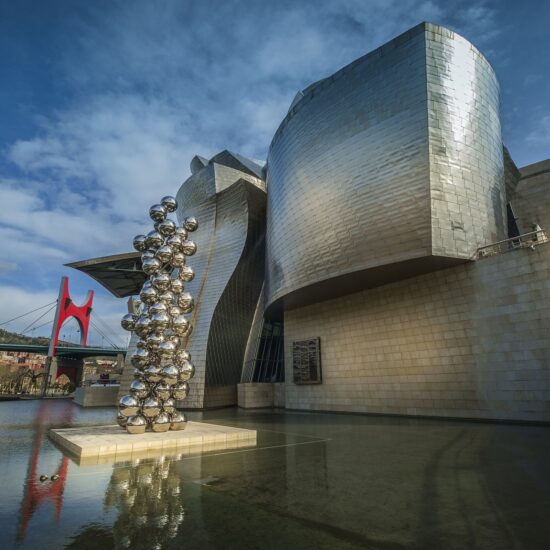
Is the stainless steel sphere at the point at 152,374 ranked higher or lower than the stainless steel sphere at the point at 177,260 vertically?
lower

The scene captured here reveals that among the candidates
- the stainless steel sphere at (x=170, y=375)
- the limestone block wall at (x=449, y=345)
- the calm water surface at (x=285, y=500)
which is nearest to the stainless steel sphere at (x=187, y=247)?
the stainless steel sphere at (x=170, y=375)

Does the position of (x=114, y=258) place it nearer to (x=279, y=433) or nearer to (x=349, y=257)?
(x=349, y=257)

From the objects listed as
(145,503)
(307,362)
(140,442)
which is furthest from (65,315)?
(145,503)

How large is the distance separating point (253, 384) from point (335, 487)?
58.0 feet

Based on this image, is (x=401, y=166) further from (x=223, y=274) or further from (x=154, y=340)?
(x=223, y=274)

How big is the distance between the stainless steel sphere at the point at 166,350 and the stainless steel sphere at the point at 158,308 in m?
0.73

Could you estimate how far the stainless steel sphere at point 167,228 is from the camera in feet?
31.7

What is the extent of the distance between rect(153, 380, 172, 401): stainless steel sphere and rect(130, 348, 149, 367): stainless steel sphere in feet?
1.92

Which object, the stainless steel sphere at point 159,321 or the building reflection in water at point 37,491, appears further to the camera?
the stainless steel sphere at point 159,321

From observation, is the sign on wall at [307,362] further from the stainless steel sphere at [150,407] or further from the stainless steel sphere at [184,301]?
the stainless steel sphere at [150,407]

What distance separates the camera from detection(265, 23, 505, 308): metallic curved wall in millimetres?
13328

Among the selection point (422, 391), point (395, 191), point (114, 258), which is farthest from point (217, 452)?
point (114, 258)

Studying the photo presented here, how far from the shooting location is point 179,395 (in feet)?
27.7

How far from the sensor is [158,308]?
859 cm
